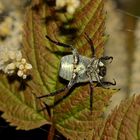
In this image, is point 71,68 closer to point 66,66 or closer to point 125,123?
point 66,66

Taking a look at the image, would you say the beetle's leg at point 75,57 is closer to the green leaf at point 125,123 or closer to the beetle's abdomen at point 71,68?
the beetle's abdomen at point 71,68

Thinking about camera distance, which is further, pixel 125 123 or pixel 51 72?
pixel 51 72

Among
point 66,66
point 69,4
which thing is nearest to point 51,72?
point 66,66

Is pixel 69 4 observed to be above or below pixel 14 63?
above

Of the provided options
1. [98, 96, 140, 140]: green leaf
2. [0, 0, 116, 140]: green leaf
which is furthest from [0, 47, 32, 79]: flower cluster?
[98, 96, 140, 140]: green leaf

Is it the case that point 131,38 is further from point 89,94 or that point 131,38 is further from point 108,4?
point 89,94

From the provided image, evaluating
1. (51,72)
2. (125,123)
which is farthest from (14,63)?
(125,123)
